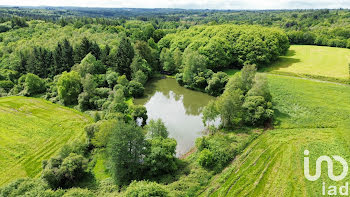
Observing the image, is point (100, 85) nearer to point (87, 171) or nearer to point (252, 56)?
point (87, 171)

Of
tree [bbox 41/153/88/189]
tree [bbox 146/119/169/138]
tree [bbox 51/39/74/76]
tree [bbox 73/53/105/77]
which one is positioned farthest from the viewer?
tree [bbox 51/39/74/76]

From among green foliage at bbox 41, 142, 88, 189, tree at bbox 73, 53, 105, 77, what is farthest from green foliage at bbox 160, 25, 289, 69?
green foliage at bbox 41, 142, 88, 189

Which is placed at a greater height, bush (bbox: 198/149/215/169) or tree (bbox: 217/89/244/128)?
tree (bbox: 217/89/244/128)

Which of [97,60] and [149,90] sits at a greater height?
[97,60]

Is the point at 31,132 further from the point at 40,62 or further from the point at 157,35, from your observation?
the point at 157,35

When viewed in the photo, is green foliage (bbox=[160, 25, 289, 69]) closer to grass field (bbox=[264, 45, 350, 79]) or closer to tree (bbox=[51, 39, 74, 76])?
grass field (bbox=[264, 45, 350, 79])

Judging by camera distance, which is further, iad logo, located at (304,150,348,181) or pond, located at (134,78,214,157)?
pond, located at (134,78,214,157)

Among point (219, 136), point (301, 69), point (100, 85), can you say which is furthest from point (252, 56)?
point (100, 85)
